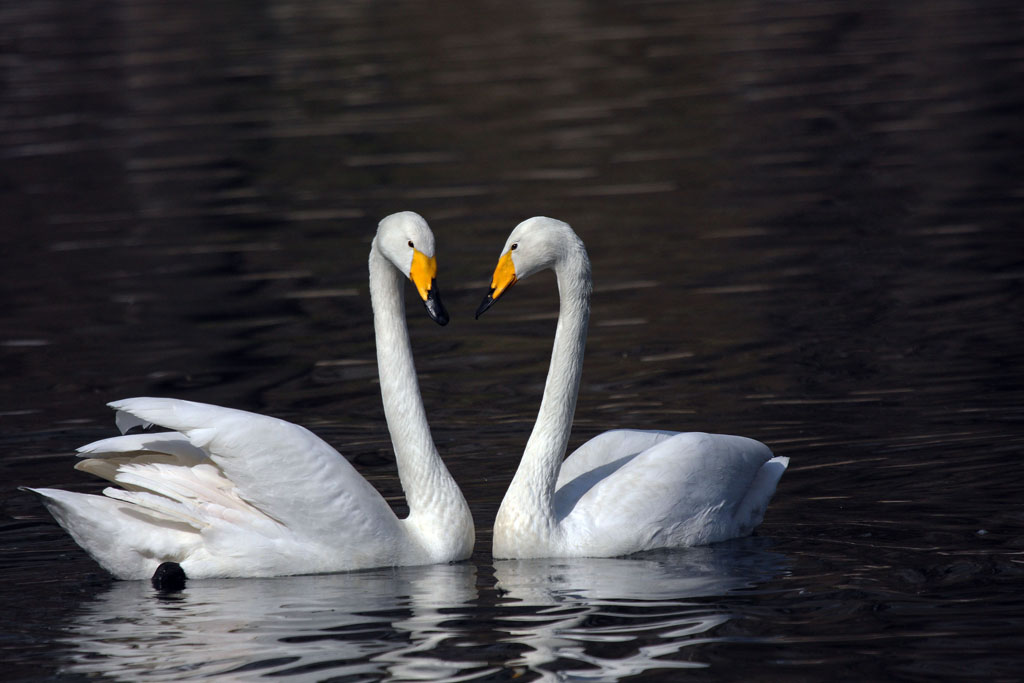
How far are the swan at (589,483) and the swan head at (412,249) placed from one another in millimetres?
278

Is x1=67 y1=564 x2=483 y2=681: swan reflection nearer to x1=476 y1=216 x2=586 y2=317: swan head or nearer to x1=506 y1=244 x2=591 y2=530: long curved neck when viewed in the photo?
x1=506 y1=244 x2=591 y2=530: long curved neck

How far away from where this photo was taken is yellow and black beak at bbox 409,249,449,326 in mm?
8008

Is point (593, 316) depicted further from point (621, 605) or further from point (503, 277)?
point (621, 605)

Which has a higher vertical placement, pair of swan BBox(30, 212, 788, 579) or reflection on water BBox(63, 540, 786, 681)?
pair of swan BBox(30, 212, 788, 579)

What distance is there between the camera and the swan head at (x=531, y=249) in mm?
8344

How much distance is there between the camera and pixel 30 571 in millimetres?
8203

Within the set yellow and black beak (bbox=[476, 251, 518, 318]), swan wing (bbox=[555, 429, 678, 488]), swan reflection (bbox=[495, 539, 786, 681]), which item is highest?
yellow and black beak (bbox=[476, 251, 518, 318])

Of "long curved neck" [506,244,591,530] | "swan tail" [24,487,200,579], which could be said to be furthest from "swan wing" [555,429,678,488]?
"swan tail" [24,487,200,579]

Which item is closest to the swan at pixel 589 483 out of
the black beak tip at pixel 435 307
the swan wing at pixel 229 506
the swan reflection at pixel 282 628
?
the black beak tip at pixel 435 307

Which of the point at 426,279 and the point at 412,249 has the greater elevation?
the point at 412,249

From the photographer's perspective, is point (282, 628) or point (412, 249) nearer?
point (282, 628)

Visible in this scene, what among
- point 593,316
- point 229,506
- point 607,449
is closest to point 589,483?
point 607,449

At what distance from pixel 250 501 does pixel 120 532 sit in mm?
631

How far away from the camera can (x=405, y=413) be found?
28.2 feet
